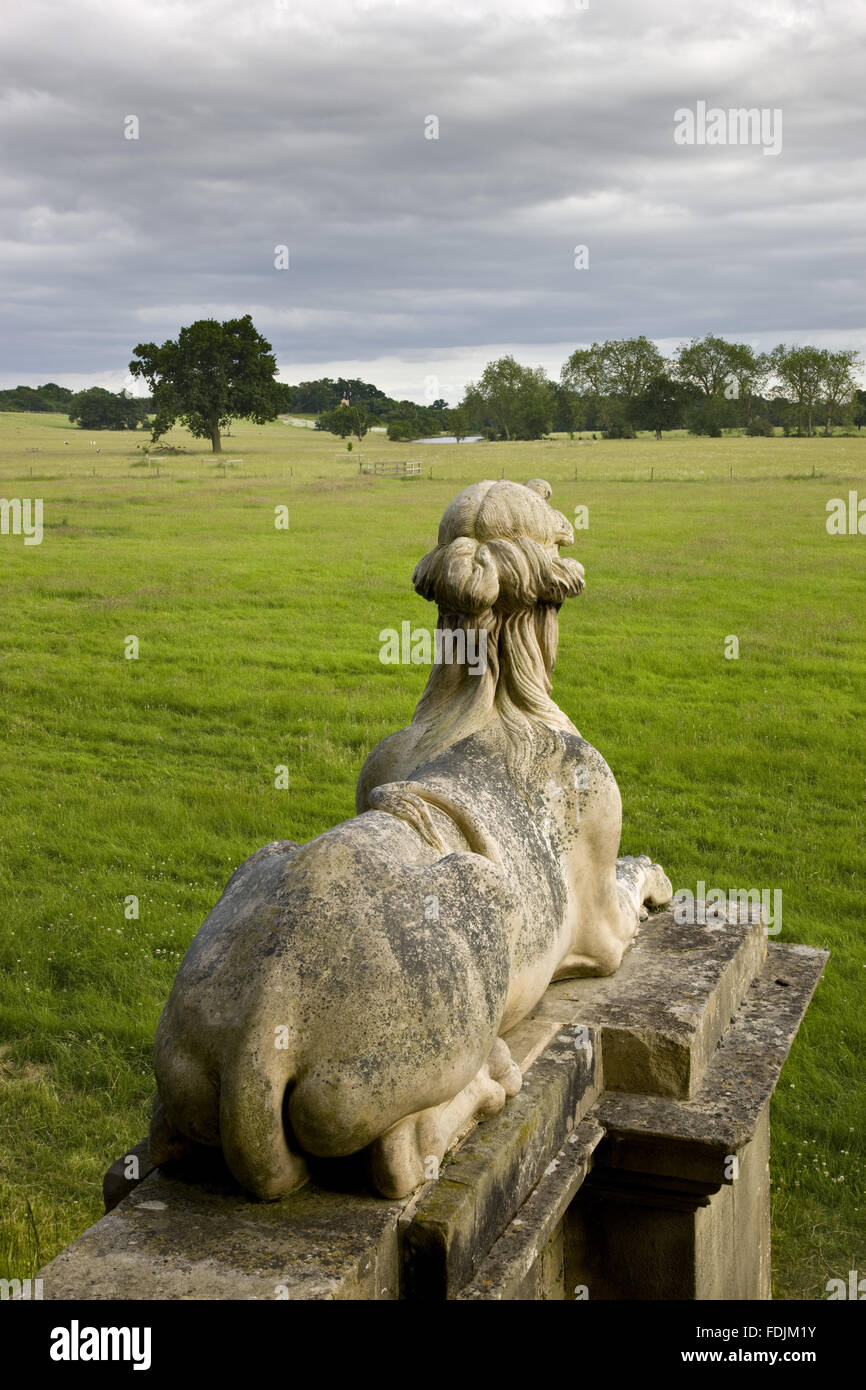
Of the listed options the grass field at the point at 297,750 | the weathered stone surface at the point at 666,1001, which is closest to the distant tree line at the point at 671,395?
the grass field at the point at 297,750

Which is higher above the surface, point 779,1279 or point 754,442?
point 754,442

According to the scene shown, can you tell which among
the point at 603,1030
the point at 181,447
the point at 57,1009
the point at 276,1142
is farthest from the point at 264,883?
the point at 181,447

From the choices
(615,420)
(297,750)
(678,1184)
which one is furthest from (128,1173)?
(615,420)

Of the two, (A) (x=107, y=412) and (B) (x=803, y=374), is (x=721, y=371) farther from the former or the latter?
(A) (x=107, y=412)

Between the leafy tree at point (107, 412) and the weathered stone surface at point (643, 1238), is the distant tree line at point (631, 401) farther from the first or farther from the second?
the weathered stone surface at point (643, 1238)

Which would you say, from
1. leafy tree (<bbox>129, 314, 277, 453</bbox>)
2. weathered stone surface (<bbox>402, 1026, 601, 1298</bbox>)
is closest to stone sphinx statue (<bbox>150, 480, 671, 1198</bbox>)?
weathered stone surface (<bbox>402, 1026, 601, 1298</bbox>)

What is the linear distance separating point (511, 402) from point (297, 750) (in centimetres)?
7959

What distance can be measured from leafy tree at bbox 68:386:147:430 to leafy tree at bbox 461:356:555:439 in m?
24.3

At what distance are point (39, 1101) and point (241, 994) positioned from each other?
3.36 m

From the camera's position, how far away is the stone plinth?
2.92m

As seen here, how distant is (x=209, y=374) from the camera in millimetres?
62531

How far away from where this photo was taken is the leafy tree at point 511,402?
8631cm

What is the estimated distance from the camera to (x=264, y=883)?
325 cm
